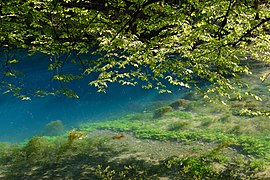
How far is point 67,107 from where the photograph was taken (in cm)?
2573

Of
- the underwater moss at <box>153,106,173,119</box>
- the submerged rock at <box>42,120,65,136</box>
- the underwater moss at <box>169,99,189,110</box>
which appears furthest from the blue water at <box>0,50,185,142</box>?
the underwater moss at <box>169,99,189,110</box>

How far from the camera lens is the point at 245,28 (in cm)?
1076

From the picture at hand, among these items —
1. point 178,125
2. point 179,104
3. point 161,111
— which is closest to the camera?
point 178,125

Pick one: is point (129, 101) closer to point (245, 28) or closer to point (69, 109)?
point (69, 109)

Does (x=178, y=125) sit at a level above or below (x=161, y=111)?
below

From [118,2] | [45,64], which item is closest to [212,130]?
[118,2]

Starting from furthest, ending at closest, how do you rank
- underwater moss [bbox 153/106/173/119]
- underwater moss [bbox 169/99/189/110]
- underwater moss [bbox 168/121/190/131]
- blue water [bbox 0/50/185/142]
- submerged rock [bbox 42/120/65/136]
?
blue water [bbox 0/50/185/142]
underwater moss [bbox 169/99/189/110]
underwater moss [bbox 153/106/173/119]
submerged rock [bbox 42/120/65/136]
underwater moss [bbox 168/121/190/131]

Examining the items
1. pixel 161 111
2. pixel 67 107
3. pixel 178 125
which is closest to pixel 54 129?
pixel 161 111

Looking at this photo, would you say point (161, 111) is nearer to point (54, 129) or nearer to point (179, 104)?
point (179, 104)

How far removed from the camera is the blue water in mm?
21344

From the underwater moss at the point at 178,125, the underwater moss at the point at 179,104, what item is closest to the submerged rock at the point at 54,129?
the underwater moss at the point at 178,125

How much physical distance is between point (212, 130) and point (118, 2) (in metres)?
7.63

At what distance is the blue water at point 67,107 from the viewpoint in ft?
70.0

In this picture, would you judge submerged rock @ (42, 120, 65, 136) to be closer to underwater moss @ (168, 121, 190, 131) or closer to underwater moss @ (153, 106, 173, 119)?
underwater moss @ (153, 106, 173, 119)
